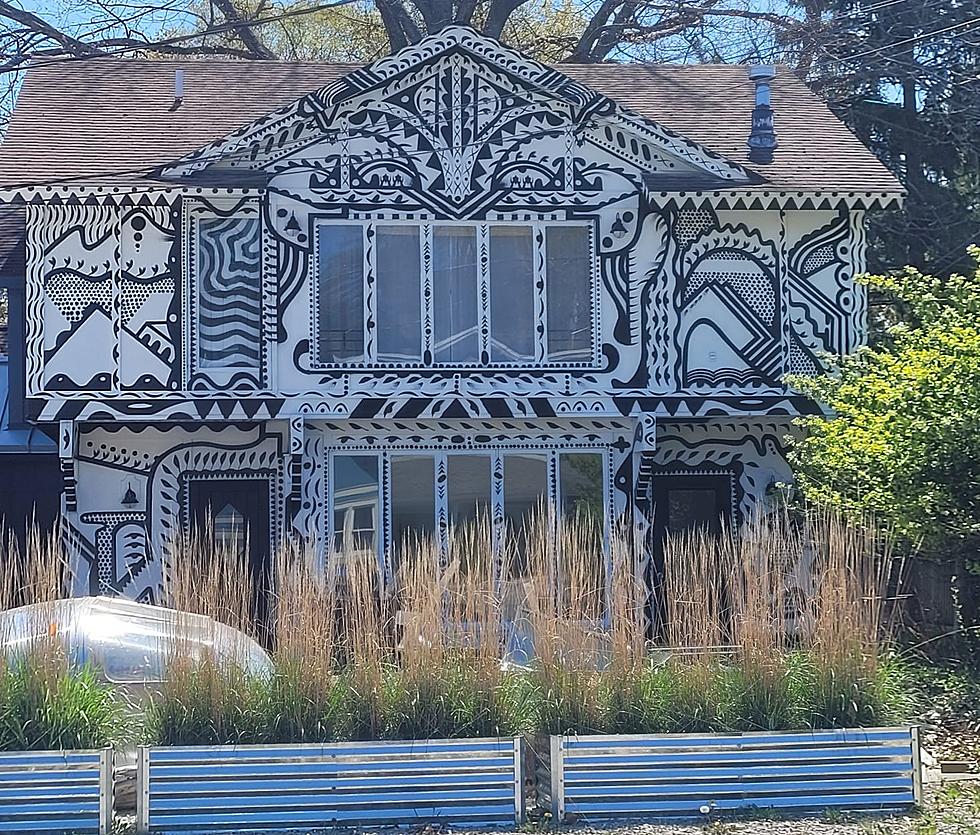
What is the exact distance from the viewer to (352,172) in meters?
15.5

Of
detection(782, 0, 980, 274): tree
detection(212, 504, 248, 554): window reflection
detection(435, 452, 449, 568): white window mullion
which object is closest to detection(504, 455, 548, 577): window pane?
detection(435, 452, 449, 568): white window mullion

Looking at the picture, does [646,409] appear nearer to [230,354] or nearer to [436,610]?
[230,354]

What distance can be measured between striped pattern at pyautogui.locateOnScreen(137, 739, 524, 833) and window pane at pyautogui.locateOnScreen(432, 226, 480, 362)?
8.19m

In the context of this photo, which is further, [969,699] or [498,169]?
[498,169]

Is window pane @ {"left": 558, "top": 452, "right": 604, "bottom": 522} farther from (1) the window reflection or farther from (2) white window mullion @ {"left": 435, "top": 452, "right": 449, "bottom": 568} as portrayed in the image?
(1) the window reflection

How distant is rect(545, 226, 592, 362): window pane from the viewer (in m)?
15.7

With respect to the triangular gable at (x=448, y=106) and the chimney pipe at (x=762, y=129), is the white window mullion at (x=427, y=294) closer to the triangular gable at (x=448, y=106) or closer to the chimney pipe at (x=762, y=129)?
the triangular gable at (x=448, y=106)

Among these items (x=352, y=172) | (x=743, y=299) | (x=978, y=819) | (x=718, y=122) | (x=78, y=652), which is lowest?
(x=978, y=819)

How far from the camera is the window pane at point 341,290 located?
15.4 metres

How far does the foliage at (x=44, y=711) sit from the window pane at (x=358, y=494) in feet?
26.0

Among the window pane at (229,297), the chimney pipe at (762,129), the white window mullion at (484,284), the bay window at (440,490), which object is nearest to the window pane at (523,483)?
the bay window at (440,490)

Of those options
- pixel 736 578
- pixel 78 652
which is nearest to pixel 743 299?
pixel 736 578

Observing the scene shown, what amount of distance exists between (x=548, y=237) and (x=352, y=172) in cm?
237

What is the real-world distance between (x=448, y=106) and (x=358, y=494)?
182 inches
